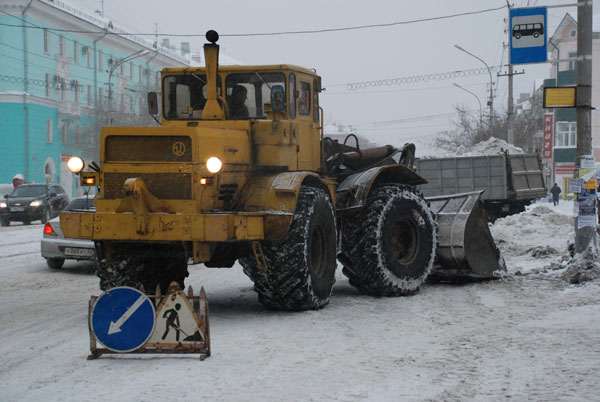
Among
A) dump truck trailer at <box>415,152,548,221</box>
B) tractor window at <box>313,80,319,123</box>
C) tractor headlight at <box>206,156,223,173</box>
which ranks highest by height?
tractor window at <box>313,80,319,123</box>

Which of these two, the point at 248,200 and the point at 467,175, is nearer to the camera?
the point at 248,200

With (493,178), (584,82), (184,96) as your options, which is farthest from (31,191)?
(584,82)

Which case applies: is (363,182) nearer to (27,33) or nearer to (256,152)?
(256,152)

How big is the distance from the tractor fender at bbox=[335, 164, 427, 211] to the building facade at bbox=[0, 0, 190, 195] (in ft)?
115

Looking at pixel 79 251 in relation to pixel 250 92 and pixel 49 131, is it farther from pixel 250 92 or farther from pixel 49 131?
pixel 49 131

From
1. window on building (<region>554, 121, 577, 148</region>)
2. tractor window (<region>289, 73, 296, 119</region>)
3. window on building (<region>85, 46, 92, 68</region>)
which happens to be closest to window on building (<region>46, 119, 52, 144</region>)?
window on building (<region>85, 46, 92, 68</region>)

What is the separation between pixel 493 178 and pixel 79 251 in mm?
14241

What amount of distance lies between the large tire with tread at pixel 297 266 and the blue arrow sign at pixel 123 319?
2.25 m

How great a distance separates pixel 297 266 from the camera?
30.4 ft

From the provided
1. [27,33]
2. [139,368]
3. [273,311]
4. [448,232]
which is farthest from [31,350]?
Result: [27,33]

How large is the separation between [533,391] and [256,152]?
4759 millimetres

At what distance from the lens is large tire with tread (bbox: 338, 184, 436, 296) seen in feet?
35.8

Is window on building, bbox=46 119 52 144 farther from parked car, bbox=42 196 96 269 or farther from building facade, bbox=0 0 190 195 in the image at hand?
parked car, bbox=42 196 96 269

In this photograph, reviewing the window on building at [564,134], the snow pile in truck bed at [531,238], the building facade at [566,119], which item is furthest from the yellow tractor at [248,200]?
the window on building at [564,134]
